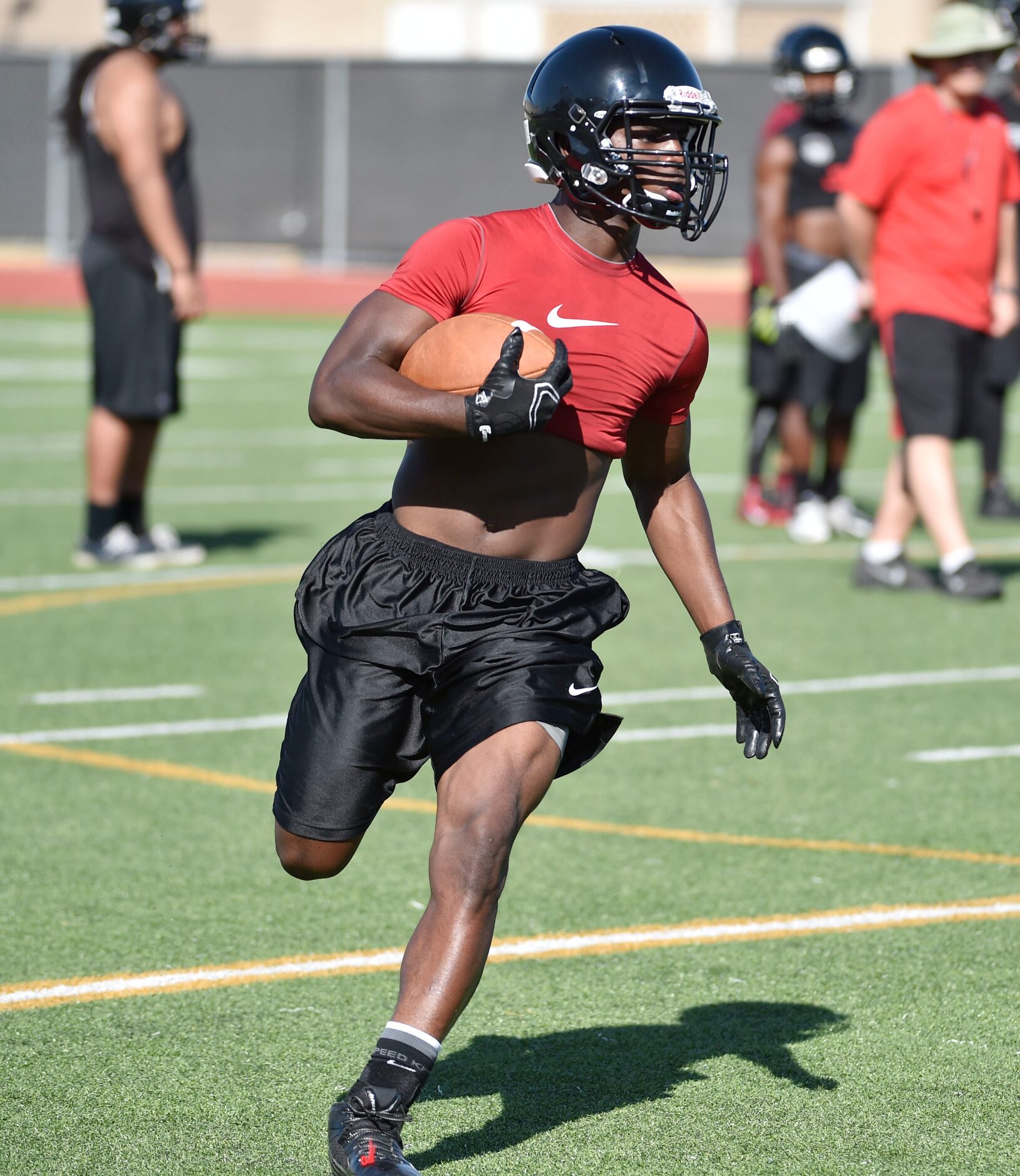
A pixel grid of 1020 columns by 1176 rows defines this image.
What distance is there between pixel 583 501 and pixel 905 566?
591 cm

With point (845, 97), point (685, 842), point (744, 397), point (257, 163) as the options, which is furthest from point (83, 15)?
point (685, 842)

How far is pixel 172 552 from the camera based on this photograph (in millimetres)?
9969

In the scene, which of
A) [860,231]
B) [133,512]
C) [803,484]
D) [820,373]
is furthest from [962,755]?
[133,512]

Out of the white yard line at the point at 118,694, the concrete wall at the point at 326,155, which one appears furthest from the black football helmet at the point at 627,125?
the concrete wall at the point at 326,155

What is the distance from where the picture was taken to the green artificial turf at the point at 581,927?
371 centimetres

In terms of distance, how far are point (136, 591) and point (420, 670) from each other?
233 inches

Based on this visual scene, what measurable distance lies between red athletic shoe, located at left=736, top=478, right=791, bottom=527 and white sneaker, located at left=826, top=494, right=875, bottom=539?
11.2 inches

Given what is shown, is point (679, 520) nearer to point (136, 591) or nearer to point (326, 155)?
point (136, 591)

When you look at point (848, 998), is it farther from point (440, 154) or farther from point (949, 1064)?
point (440, 154)

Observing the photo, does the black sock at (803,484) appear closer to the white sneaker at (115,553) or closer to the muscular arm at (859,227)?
the muscular arm at (859,227)

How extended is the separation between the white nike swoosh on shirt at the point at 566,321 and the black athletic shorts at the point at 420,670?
1.57 ft

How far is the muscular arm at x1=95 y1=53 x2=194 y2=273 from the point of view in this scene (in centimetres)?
926

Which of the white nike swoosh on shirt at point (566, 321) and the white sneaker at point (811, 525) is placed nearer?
the white nike swoosh on shirt at point (566, 321)

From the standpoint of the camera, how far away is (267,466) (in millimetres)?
13883
